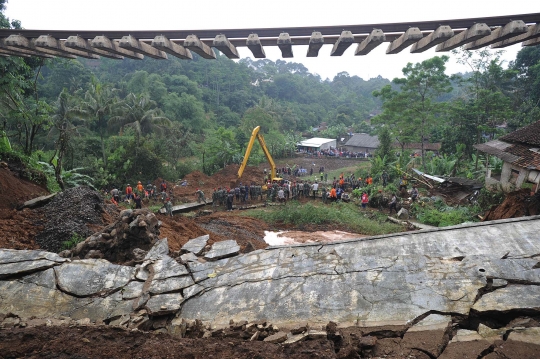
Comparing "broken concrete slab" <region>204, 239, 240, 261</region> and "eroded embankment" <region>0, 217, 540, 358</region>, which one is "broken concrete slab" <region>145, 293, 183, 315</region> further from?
"broken concrete slab" <region>204, 239, 240, 261</region>

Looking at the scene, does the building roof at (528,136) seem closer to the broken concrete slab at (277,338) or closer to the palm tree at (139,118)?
the broken concrete slab at (277,338)

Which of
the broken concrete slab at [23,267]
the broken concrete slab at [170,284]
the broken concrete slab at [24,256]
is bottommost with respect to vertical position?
the broken concrete slab at [170,284]

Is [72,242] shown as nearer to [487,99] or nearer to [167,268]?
[167,268]

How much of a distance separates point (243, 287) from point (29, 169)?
10316 millimetres

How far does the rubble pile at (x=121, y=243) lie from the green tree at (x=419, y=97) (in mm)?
21454

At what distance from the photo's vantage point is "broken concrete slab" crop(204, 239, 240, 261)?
614cm

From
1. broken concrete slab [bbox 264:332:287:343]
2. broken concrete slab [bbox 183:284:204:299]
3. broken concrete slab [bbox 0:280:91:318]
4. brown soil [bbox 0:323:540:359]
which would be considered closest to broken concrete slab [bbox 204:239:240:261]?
broken concrete slab [bbox 183:284:204:299]

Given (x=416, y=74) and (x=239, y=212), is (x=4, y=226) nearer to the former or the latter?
(x=239, y=212)

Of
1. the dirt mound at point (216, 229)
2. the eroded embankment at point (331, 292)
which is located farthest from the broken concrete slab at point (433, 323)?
the dirt mound at point (216, 229)

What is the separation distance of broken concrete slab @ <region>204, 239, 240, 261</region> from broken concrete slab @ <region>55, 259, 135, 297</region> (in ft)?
4.26

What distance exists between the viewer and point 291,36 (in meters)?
5.01

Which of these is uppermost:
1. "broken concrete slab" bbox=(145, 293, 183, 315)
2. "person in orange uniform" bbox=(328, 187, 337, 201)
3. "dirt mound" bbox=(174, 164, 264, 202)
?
"broken concrete slab" bbox=(145, 293, 183, 315)

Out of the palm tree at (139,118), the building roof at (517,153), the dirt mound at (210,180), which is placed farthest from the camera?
the palm tree at (139,118)

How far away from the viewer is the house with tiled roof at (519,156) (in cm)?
1341
